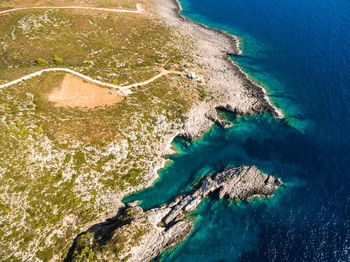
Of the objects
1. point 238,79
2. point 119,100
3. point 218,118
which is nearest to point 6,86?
point 119,100

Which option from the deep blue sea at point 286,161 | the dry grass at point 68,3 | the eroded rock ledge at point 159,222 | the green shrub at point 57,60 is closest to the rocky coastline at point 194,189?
the eroded rock ledge at point 159,222

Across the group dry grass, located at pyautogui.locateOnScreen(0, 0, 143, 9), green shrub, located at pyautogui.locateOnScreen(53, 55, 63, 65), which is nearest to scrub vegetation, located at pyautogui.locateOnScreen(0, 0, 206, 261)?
green shrub, located at pyautogui.locateOnScreen(53, 55, 63, 65)

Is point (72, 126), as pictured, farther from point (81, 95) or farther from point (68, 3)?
point (68, 3)

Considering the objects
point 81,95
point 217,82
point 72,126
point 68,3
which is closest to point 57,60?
point 81,95

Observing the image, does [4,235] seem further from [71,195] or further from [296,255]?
[296,255]

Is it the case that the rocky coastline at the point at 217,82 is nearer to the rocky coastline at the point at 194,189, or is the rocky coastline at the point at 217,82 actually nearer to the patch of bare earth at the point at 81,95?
the rocky coastline at the point at 194,189

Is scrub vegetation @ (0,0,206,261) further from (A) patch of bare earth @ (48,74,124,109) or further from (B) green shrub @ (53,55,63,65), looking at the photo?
(A) patch of bare earth @ (48,74,124,109)
